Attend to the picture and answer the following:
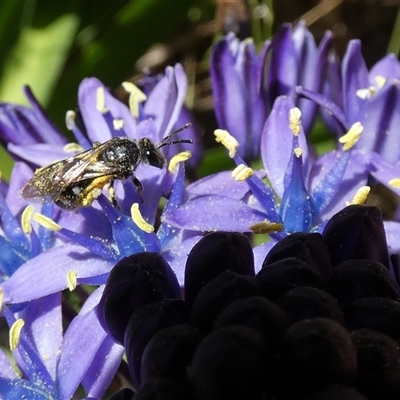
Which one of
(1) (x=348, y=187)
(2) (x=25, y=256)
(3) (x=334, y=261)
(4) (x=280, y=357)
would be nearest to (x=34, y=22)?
(2) (x=25, y=256)

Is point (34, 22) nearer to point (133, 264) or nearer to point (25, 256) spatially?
point (25, 256)

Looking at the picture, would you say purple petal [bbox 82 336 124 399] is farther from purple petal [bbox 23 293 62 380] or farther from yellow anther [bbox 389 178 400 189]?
yellow anther [bbox 389 178 400 189]

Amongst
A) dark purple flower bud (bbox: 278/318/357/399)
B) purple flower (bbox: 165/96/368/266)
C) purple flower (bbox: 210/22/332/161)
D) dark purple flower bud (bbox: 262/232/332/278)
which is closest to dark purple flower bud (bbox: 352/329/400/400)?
dark purple flower bud (bbox: 278/318/357/399)

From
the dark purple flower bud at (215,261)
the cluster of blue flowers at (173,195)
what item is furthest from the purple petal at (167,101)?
the dark purple flower bud at (215,261)

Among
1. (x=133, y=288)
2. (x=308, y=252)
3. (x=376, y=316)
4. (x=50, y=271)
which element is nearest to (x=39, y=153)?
Answer: (x=50, y=271)

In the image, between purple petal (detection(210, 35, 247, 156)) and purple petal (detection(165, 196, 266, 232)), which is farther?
purple petal (detection(210, 35, 247, 156))

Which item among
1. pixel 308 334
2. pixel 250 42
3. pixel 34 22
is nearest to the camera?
pixel 308 334
